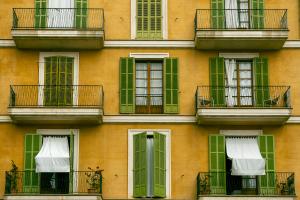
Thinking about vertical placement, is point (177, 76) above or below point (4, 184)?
above

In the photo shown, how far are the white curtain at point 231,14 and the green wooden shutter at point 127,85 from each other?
4303mm

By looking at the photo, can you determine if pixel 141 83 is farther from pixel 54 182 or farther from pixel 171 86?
pixel 54 182

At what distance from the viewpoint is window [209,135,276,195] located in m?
35.3

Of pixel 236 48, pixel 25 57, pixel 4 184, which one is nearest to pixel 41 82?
pixel 25 57

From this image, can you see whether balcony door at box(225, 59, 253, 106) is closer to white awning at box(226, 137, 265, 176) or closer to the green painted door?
white awning at box(226, 137, 265, 176)

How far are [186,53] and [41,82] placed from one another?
601 cm

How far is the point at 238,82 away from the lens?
121 ft

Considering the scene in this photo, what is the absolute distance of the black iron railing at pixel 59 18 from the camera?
3694 centimetres

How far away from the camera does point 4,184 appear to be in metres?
35.6

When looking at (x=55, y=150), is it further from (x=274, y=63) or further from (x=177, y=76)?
(x=274, y=63)

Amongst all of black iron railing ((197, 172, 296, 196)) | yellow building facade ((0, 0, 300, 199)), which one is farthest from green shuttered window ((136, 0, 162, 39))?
black iron railing ((197, 172, 296, 196))

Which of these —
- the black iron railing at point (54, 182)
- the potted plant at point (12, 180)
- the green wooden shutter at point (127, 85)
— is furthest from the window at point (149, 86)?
the potted plant at point (12, 180)

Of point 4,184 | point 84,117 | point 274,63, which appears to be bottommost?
point 4,184

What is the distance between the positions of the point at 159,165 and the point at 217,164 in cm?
229
